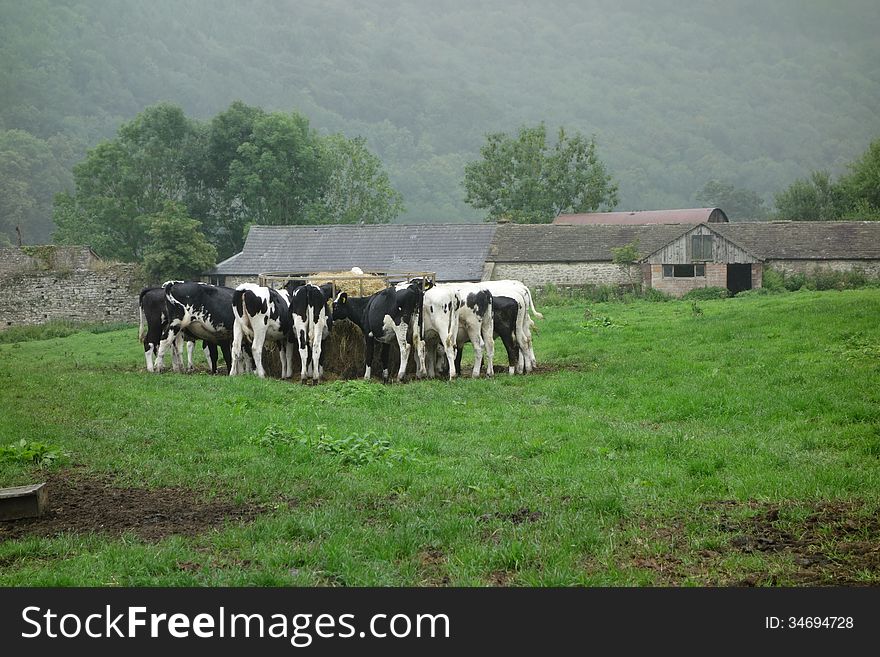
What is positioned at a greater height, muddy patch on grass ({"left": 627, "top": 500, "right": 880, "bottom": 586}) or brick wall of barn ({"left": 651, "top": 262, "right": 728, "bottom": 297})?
brick wall of barn ({"left": 651, "top": 262, "right": 728, "bottom": 297})

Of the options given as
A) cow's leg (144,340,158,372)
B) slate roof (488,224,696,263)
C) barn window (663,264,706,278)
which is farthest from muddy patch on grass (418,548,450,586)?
barn window (663,264,706,278)

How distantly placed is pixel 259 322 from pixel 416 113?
366 feet

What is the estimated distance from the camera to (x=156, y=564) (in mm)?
6520

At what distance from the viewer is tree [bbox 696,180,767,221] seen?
101500 mm

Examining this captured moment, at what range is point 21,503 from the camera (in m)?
7.87

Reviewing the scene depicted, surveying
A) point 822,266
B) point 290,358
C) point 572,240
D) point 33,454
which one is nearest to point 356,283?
point 290,358

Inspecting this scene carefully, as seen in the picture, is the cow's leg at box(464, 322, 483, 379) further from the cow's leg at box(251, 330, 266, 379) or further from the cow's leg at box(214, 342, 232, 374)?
the cow's leg at box(214, 342, 232, 374)

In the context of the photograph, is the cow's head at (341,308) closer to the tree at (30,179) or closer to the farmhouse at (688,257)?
the farmhouse at (688,257)

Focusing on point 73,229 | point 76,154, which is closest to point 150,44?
point 76,154

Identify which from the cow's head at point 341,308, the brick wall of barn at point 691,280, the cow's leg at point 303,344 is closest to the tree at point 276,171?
the brick wall of barn at point 691,280

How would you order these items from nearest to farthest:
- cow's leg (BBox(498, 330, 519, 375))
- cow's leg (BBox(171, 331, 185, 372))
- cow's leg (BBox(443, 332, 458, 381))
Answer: cow's leg (BBox(443, 332, 458, 381)), cow's leg (BBox(498, 330, 519, 375)), cow's leg (BBox(171, 331, 185, 372))

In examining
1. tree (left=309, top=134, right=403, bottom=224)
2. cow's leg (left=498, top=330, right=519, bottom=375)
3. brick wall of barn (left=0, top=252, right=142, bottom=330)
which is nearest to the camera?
cow's leg (left=498, top=330, right=519, bottom=375)

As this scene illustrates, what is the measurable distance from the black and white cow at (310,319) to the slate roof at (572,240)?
2508 cm

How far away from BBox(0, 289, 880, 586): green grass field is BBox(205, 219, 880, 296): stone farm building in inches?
964
